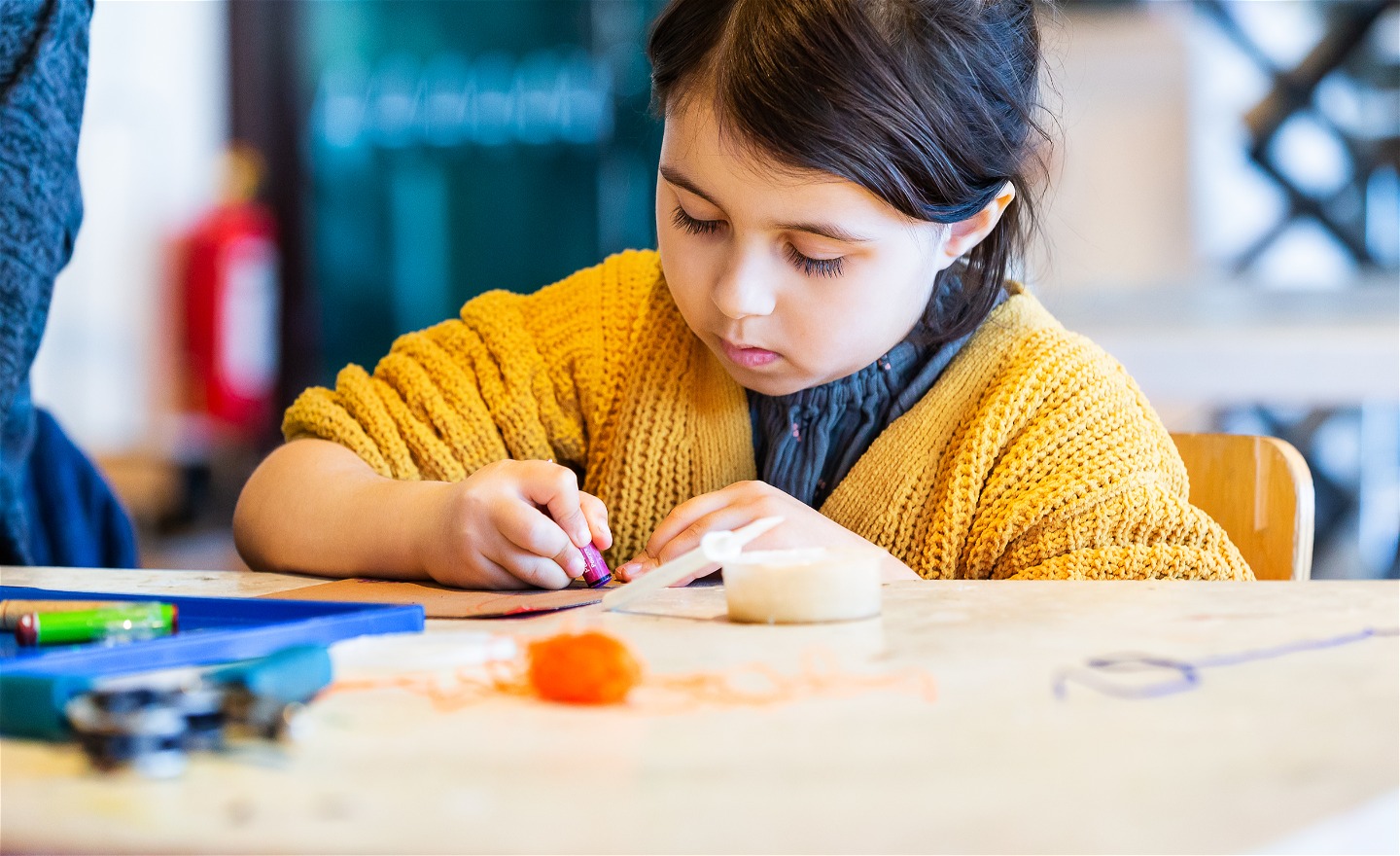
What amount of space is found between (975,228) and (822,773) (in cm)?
55

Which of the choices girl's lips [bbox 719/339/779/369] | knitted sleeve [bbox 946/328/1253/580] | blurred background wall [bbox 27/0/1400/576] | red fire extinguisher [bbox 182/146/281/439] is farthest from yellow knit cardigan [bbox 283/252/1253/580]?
red fire extinguisher [bbox 182/146/281/439]

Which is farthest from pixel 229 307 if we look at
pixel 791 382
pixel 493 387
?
pixel 791 382

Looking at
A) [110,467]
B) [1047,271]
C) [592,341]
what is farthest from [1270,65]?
[110,467]

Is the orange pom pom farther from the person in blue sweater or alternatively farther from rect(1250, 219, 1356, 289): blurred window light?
rect(1250, 219, 1356, 289): blurred window light

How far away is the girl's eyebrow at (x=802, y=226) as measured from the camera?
68 centimetres

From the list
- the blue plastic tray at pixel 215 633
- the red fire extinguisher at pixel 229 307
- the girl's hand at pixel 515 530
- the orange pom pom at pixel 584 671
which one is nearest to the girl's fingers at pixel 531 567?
the girl's hand at pixel 515 530

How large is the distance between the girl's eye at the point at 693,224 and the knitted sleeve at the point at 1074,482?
Result: 0.19m

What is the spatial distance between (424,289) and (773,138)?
2.60 meters

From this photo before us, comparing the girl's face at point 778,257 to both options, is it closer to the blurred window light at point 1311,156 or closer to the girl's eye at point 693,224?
the girl's eye at point 693,224

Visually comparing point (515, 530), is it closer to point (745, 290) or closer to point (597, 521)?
point (597, 521)

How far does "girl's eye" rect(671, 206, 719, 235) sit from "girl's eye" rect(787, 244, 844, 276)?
5cm

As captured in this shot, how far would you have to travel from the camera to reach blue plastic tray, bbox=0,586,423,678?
15.3 inches

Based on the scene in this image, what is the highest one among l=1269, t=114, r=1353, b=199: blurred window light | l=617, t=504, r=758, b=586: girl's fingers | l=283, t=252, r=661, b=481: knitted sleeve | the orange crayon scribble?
l=1269, t=114, r=1353, b=199: blurred window light

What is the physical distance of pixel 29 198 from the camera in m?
0.84
